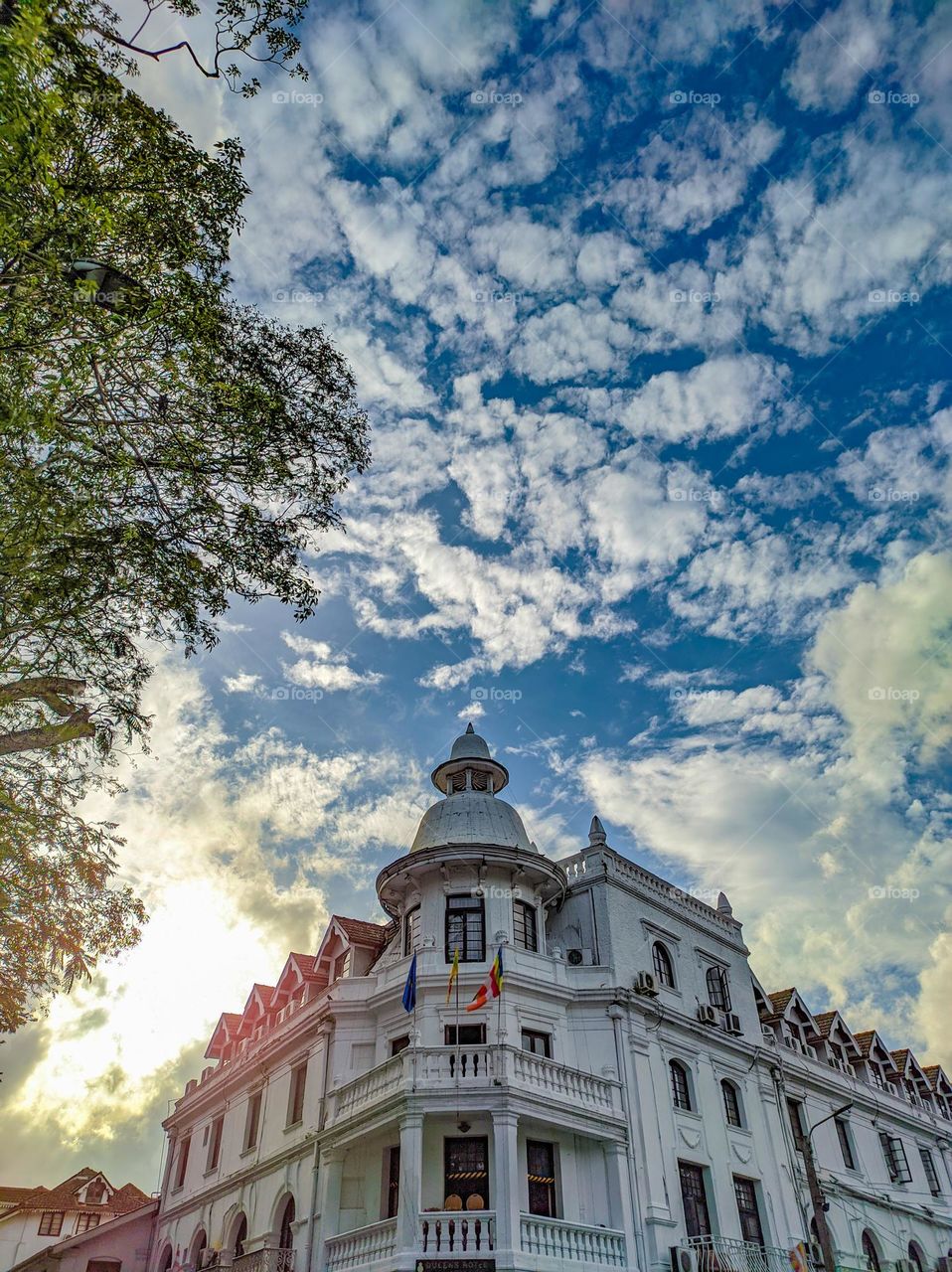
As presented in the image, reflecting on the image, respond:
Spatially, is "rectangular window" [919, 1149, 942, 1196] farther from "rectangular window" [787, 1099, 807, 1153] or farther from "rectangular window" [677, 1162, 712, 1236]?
"rectangular window" [677, 1162, 712, 1236]

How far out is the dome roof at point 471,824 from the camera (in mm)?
30172

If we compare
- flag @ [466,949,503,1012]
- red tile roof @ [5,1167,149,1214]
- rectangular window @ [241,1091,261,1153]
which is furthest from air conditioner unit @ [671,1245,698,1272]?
red tile roof @ [5,1167,149,1214]

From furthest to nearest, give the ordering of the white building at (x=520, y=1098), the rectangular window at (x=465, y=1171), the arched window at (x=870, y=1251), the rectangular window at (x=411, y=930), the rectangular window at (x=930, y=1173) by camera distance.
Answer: the rectangular window at (x=930, y=1173) → the arched window at (x=870, y=1251) → the rectangular window at (x=411, y=930) → the white building at (x=520, y=1098) → the rectangular window at (x=465, y=1171)

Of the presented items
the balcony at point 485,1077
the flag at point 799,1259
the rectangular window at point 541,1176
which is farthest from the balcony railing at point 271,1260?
the flag at point 799,1259

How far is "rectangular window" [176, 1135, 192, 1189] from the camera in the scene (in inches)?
1531

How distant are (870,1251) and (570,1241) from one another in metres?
20.1

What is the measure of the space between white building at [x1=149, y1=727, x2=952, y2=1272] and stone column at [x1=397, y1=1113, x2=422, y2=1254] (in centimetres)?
6

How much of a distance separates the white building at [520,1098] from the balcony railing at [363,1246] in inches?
2.5

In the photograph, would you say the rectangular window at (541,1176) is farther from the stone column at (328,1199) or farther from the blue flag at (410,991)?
the stone column at (328,1199)

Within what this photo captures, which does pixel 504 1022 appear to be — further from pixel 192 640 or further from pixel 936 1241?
pixel 936 1241

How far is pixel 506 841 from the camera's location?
1190 inches

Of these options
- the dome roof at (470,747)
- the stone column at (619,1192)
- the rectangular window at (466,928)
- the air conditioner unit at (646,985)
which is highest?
the dome roof at (470,747)

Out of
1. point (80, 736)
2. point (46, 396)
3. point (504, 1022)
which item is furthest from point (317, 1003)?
point (46, 396)

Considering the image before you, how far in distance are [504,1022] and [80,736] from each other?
55.9ft
